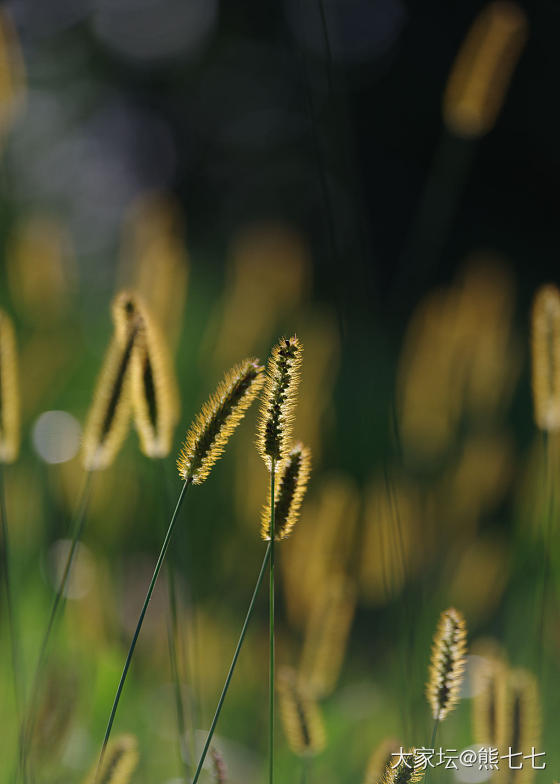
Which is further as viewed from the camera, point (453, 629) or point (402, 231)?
point (402, 231)

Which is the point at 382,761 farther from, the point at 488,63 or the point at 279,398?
the point at 488,63

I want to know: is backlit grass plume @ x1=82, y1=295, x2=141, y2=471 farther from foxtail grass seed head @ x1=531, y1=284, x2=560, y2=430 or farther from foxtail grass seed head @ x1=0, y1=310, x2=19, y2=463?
foxtail grass seed head @ x1=531, y1=284, x2=560, y2=430

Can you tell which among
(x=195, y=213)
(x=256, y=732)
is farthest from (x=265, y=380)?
(x=195, y=213)

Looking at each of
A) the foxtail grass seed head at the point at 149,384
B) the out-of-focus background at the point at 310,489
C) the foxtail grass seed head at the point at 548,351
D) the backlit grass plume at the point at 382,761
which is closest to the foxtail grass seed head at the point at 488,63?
the out-of-focus background at the point at 310,489

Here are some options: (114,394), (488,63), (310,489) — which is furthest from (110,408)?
(310,489)

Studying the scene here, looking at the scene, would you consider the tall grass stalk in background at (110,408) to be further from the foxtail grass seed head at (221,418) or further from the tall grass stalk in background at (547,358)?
the tall grass stalk in background at (547,358)

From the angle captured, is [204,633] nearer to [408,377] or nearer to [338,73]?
[408,377]
